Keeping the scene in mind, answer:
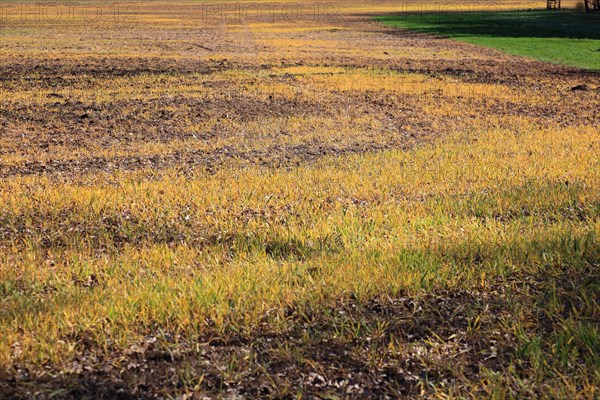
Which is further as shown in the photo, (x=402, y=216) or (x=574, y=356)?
(x=402, y=216)

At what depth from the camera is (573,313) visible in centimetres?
588

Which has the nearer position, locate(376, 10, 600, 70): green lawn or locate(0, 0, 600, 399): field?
locate(0, 0, 600, 399): field

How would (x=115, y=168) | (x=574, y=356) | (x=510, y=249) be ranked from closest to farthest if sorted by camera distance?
(x=574, y=356), (x=510, y=249), (x=115, y=168)

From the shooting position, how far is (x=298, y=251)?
767cm

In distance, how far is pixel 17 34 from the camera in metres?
55.8

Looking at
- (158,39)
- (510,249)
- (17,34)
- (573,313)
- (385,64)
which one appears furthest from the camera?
(17,34)

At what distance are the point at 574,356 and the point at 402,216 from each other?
388 cm

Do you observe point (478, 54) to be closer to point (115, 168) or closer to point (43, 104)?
point (43, 104)

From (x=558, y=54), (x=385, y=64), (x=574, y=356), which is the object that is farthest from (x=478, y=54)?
(x=574, y=356)

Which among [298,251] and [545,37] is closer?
[298,251]

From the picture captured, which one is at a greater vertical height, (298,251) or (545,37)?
(545,37)

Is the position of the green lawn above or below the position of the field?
above

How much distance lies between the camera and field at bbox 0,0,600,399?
5.04 m

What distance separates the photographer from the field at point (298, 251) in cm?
504
